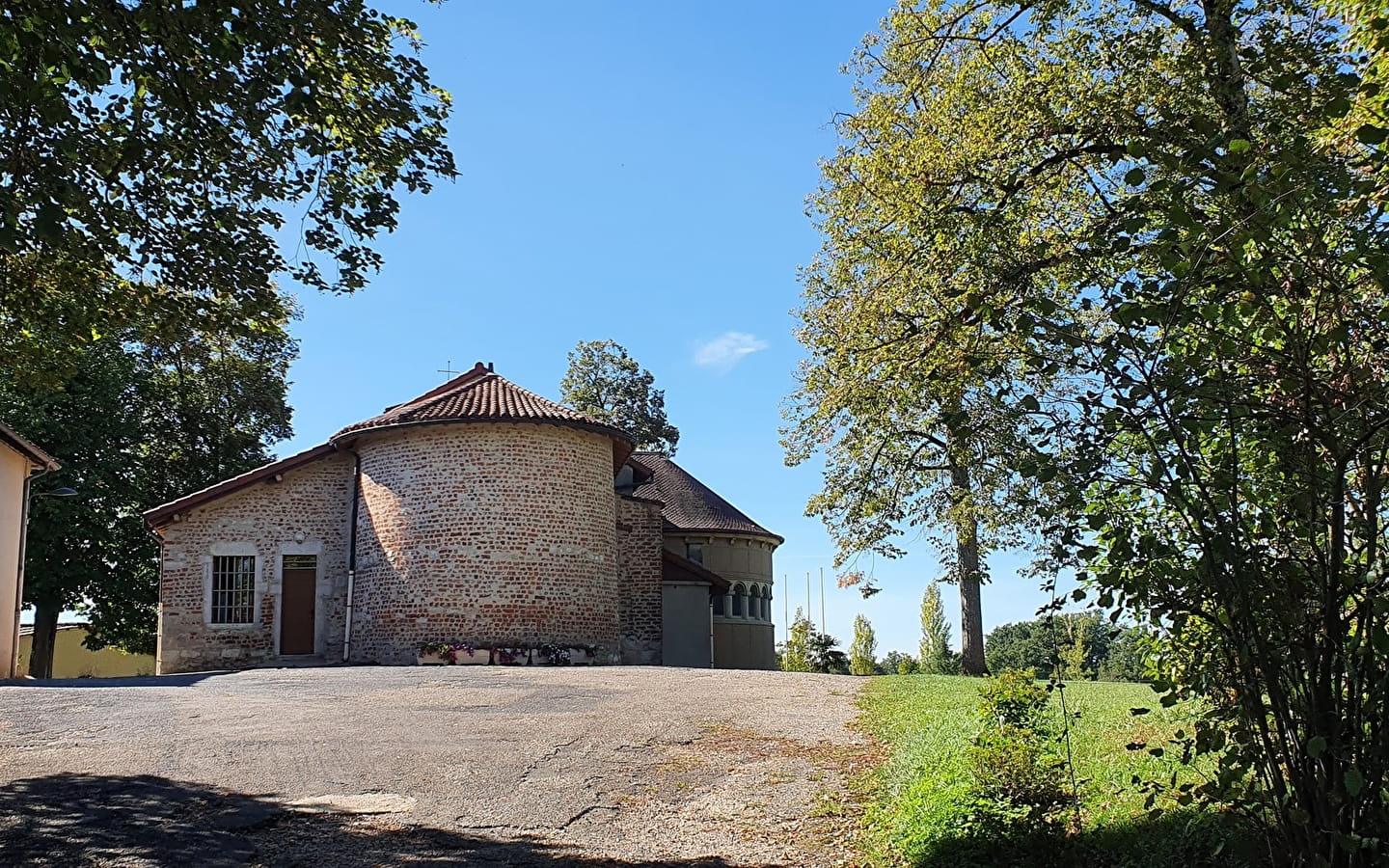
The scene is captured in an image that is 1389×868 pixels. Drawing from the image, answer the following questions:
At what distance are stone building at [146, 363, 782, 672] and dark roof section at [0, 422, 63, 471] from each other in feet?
10.5

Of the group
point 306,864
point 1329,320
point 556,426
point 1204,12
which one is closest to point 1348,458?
point 1329,320

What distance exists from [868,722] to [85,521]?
28991mm

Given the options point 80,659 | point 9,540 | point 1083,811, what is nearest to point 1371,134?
point 1083,811

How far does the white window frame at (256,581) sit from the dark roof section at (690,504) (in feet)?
37.5

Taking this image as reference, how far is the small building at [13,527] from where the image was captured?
2169 cm

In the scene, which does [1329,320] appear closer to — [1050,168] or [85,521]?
[1050,168]

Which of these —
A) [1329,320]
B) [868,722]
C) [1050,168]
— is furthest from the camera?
[1050,168]

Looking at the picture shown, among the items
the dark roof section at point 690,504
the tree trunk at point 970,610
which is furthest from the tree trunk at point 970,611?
the dark roof section at point 690,504

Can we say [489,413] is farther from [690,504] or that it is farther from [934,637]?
[934,637]

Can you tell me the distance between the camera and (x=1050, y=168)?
13.9 m

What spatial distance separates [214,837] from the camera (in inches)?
266

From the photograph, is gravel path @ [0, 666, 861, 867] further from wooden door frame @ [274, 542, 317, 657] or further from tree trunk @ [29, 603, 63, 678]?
tree trunk @ [29, 603, 63, 678]

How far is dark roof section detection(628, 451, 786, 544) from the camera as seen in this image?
112 feet

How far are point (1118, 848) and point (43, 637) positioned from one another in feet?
114
